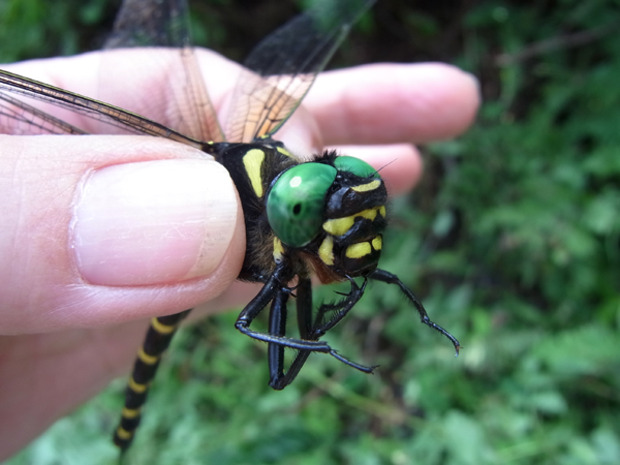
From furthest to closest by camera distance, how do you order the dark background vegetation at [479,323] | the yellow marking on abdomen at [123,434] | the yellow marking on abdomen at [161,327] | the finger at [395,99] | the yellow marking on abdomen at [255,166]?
the finger at [395,99]
the dark background vegetation at [479,323]
the yellow marking on abdomen at [123,434]
the yellow marking on abdomen at [161,327]
the yellow marking on abdomen at [255,166]

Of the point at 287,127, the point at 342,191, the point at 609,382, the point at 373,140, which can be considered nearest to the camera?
the point at 342,191

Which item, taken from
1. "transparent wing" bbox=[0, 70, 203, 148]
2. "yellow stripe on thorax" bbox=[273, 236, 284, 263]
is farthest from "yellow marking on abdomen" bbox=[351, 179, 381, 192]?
"transparent wing" bbox=[0, 70, 203, 148]

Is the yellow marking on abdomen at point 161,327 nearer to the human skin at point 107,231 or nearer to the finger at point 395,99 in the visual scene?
the human skin at point 107,231

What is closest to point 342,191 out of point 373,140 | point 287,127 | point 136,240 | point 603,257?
point 136,240

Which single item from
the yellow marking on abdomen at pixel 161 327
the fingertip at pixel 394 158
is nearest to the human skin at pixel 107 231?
the yellow marking on abdomen at pixel 161 327

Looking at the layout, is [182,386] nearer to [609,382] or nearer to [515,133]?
[609,382]

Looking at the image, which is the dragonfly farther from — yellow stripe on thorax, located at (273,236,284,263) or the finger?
the finger
